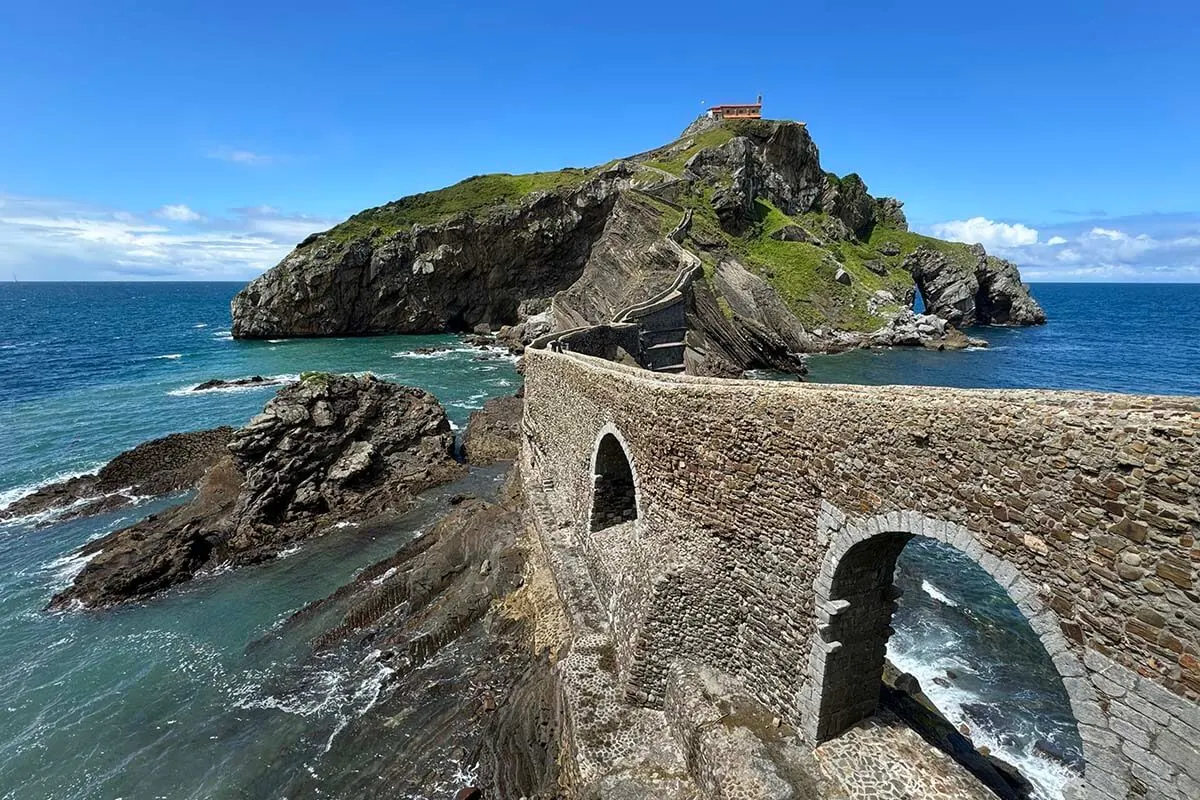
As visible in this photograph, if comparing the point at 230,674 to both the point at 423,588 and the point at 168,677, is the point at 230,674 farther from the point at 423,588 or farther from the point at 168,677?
the point at 423,588

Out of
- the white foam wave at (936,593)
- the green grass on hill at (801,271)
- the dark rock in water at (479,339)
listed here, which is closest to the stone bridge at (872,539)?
the white foam wave at (936,593)

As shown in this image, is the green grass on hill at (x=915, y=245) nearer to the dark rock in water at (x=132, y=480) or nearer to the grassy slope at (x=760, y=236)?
the grassy slope at (x=760, y=236)

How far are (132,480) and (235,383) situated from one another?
25.2m

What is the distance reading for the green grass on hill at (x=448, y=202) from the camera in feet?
278

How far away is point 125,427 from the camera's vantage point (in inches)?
1582

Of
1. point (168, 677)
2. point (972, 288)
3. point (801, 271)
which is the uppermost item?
point (801, 271)

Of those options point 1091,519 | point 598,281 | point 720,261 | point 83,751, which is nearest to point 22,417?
point 83,751

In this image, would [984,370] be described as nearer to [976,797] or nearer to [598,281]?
[598,281]

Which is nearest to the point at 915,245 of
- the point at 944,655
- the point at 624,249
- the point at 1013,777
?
the point at 624,249

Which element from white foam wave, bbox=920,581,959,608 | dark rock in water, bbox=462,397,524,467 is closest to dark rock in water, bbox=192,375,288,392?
dark rock in water, bbox=462,397,524,467

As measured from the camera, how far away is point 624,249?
5803 cm

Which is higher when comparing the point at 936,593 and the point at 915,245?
the point at 915,245

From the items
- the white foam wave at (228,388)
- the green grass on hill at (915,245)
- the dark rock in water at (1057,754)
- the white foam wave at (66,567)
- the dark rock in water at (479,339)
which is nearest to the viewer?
the dark rock in water at (1057,754)

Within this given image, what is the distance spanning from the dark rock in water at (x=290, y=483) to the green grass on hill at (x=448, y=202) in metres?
58.9
